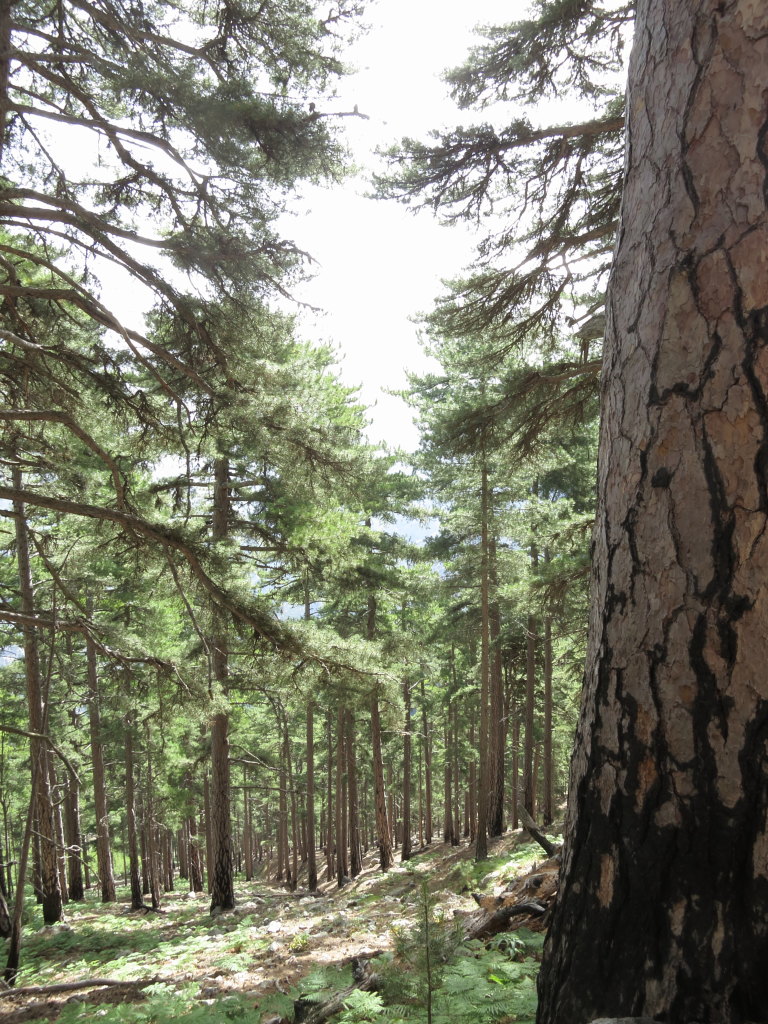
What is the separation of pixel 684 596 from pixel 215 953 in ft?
27.4

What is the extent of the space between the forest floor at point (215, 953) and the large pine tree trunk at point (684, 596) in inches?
46.2

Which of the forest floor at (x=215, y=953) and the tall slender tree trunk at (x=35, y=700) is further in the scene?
the tall slender tree trunk at (x=35, y=700)

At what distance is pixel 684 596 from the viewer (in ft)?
5.40

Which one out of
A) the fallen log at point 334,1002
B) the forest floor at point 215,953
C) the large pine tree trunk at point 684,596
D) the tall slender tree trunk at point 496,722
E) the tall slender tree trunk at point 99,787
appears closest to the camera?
the large pine tree trunk at point 684,596

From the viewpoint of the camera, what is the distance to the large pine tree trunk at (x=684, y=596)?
4.96 feet

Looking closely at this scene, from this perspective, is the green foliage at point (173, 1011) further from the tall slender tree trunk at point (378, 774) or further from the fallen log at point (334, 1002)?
the tall slender tree trunk at point (378, 774)

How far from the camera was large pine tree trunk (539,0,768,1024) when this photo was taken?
1512mm

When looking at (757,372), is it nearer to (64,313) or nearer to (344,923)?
(64,313)

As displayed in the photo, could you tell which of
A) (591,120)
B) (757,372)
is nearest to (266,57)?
(591,120)

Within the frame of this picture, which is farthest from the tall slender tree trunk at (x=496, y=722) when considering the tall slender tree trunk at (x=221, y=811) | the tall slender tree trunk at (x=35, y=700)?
the tall slender tree trunk at (x=35, y=700)

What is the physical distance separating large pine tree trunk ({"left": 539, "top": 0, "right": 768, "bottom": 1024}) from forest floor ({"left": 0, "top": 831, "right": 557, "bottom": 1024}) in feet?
3.85

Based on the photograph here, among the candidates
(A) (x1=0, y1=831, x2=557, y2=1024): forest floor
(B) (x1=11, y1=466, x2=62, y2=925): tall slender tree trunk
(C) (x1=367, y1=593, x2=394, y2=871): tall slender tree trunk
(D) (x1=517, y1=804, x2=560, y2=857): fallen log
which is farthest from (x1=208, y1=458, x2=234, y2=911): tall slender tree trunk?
(D) (x1=517, y1=804, x2=560, y2=857): fallen log

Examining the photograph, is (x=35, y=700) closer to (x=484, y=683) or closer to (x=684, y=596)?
(x=484, y=683)

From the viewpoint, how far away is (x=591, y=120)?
623 cm
